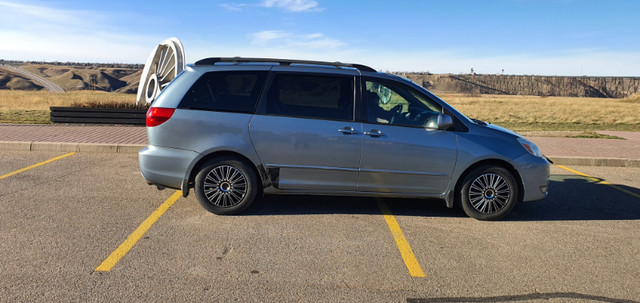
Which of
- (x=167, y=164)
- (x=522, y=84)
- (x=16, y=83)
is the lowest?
(x=167, y=164)

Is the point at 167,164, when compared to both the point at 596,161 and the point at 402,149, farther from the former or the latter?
the point at 596,161

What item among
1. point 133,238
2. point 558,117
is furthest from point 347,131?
point 558,117

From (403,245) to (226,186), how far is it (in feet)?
6.67

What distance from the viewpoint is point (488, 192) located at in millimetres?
5316

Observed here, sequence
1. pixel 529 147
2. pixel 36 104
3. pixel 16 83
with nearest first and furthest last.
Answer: pixel 529 147 → pixel 36 104 → pixel 16 83

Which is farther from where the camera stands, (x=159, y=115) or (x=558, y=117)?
(x=558, y=117)

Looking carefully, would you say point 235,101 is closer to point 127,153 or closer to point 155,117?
point 155,117

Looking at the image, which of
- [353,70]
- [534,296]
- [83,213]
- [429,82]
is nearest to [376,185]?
[353,70]

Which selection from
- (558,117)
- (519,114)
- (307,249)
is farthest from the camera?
(519,114)

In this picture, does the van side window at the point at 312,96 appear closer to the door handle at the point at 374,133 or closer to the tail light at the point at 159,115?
the door handle at the point at 374,133

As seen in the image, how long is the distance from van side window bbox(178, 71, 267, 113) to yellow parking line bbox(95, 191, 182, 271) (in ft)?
4.02

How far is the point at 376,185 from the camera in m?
5.26

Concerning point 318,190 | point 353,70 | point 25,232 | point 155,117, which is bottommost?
point 25,232

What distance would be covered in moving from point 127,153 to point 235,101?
4843 millimetres
